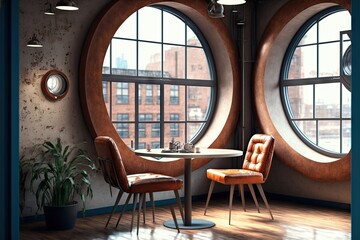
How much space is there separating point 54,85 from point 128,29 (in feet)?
4.29

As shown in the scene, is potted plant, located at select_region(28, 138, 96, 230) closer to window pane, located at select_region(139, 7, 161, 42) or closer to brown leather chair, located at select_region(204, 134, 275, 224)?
brown leather chair, located at select_region(204, 134, 275, 224)

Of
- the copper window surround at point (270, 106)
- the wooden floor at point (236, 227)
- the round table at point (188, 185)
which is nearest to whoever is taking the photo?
the wooden floor at point (236, 227)

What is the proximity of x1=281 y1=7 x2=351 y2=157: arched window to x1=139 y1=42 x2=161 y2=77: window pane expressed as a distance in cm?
183

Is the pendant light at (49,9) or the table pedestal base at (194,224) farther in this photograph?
the pendant light at (49,9)

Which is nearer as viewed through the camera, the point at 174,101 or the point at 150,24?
the point at 150,24

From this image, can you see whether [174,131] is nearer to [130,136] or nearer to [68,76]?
[130,136]

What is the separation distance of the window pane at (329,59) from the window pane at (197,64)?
1618 millimetres

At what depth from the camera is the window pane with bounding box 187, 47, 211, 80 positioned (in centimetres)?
725

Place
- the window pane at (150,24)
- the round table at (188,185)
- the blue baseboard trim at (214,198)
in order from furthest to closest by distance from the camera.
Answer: the window pane at (150,24) → the blue baseboard trim at (214,198) → the round table at (188,185)

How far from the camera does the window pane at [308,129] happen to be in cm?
699

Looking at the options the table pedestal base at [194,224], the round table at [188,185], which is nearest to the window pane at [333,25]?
the round table at [188,185]

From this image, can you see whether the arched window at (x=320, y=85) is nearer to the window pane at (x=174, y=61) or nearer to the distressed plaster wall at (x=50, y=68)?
the window pane at (x=174, y=61)

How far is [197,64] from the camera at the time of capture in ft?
24.2

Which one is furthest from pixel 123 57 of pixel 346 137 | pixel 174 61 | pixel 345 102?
pixel 346 137
